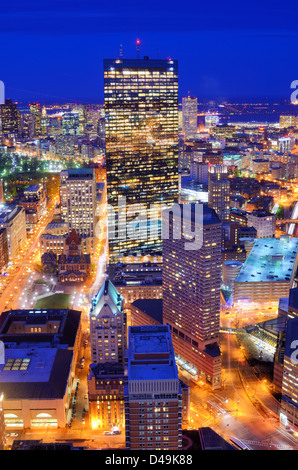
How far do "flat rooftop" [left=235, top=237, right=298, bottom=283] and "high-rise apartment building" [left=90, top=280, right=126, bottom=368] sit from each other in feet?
22.4

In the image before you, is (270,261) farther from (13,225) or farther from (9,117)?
(9,117)

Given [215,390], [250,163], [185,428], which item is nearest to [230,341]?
[215,390]

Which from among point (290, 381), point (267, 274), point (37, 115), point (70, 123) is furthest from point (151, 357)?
point (70, 123)

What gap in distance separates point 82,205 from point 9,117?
3221 cm

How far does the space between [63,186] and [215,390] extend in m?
16.6

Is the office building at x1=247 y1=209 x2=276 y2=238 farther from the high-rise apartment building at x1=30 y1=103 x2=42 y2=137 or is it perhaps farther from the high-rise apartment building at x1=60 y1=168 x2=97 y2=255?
the high-rise apartment building at x1=30 y1=103 x2=42 y2=137

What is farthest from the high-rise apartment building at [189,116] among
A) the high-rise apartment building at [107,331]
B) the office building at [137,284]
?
the high-rise apartment building at [107,331]

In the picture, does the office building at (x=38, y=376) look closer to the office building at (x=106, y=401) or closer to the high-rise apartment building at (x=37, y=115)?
the office building at (x=106, y=401)

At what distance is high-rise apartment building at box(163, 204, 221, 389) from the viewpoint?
13.8 meters

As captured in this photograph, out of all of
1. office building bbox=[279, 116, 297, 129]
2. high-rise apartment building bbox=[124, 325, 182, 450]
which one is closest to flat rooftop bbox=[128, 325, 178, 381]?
high-rise apartment building bbox=[124, 325, 182, 450]

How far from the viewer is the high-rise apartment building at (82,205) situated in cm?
2322

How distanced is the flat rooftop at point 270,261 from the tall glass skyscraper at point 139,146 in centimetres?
490
